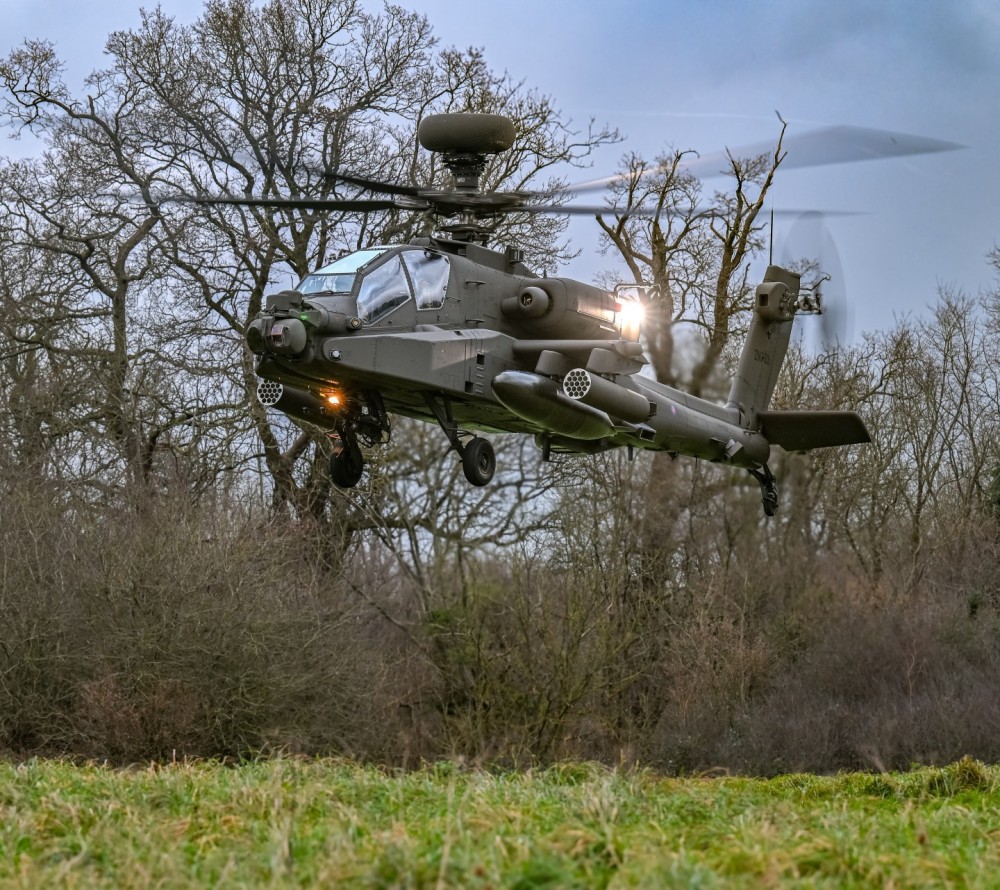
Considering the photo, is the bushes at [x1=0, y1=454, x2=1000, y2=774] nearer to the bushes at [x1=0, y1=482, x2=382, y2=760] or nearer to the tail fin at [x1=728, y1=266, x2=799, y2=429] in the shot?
the bushes at [x1=0, y1=482, x2=382, y2=760]

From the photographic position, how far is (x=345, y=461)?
15.8 meters

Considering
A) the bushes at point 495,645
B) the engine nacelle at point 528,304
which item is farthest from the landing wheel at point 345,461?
the bushes at point 495,645

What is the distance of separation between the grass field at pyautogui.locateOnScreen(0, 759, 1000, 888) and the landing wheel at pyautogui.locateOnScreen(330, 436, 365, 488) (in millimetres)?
6779

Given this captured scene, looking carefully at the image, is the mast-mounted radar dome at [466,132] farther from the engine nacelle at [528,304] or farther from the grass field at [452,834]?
the grass field at [452,834]

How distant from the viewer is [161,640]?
918 inches

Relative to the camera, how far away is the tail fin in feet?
64.2

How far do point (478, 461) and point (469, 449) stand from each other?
175 mm

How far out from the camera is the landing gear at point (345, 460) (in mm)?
15734

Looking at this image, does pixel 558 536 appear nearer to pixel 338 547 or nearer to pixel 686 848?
pixel 338 547

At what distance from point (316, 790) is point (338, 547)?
22678mm

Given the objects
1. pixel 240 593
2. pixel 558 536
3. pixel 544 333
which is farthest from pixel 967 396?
pixel 544 333

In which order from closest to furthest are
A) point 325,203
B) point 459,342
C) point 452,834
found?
point 452,834, point 325,203, point 459,342

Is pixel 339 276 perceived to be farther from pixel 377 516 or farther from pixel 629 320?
pixel 377 516

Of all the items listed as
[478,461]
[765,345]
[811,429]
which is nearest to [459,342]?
[478,461]
